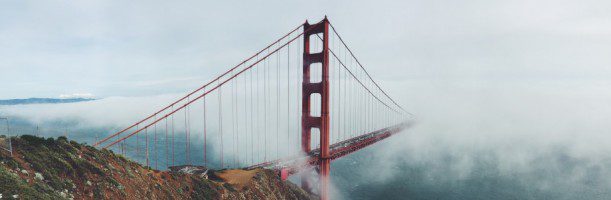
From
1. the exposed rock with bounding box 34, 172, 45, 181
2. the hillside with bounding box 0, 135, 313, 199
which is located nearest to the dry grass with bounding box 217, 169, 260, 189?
the hillside with bounding box 0, 135, 313, 199

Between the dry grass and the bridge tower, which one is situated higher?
the bridge tower

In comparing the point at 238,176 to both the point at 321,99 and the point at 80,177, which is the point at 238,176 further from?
the point at 80,177

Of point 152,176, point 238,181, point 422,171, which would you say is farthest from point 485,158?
point 152,176

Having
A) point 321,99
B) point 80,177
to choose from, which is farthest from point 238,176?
point 80,177

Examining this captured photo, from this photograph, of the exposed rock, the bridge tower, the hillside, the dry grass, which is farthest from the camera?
the bridge tower

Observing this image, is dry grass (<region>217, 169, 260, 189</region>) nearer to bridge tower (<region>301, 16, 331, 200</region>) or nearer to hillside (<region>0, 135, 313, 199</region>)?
hillside (<region>0, 135, 313, 199</region>)

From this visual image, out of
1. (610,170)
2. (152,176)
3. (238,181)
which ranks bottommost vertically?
(610,170)

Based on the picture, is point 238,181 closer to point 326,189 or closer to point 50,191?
point 326,189
